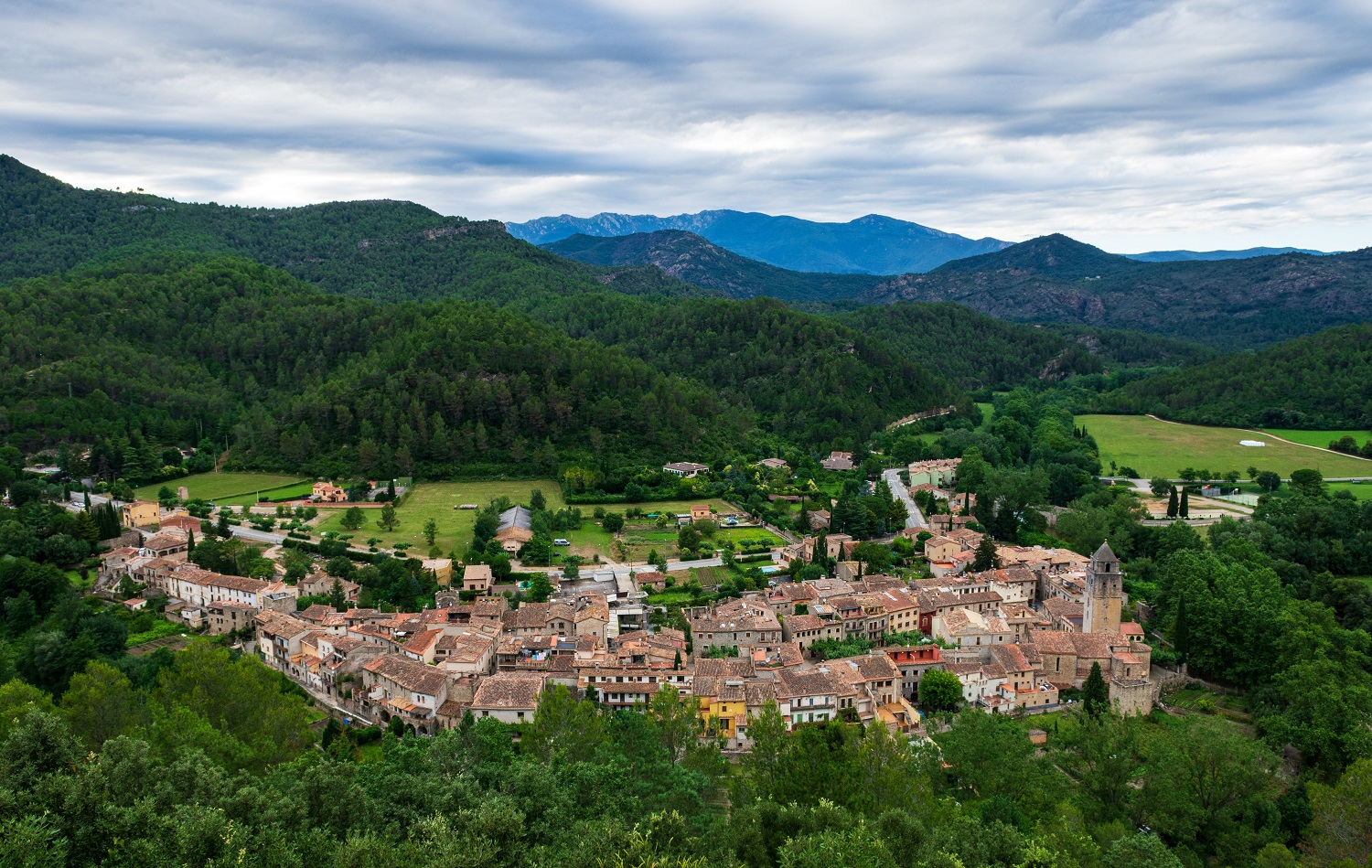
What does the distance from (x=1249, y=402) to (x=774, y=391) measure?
51.9 meters

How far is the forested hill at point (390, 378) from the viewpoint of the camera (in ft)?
240

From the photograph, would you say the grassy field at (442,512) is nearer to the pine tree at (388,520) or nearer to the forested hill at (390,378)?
the pine tree at (388,520)

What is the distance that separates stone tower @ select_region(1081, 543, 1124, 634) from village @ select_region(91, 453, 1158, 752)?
62mm

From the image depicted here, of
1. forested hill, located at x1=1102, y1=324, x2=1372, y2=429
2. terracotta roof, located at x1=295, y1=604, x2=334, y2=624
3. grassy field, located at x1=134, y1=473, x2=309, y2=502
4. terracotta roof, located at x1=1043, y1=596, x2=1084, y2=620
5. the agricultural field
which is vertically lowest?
terracotta roof, located at x1=295, y1=604, x2=334, y2=624

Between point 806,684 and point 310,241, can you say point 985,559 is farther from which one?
point 310,241

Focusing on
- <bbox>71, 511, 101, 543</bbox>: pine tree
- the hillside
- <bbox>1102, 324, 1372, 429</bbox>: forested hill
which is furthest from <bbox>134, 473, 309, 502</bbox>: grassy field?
<bbox>1102, 324, 1372, 429</bbox>: forested hill

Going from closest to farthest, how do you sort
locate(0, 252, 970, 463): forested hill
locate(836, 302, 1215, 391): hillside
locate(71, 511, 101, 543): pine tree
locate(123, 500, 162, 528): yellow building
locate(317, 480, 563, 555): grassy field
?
locate(71, 511, 101, 543): pine tree
locate(123, 500, 162, 528): yellow building
locate(317, 480, 563, 555): grassy field
locate(0, 252, 970, 463): forested hill
locate(836, 302, 1215, 391): hillside

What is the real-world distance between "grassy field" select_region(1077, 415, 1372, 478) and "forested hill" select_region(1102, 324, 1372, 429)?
4.17 meters

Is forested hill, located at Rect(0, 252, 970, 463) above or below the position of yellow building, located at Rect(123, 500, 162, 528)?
above

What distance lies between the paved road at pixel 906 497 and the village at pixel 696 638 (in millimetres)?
11192

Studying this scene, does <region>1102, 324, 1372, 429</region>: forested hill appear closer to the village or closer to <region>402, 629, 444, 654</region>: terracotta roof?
the village

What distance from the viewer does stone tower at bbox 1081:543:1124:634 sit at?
125 feet

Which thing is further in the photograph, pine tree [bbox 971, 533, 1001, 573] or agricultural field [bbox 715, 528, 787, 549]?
agricultural field [bbox 715, 528, 787, 549]

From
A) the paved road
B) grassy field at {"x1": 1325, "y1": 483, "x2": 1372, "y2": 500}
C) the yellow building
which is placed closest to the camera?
the yellow building
